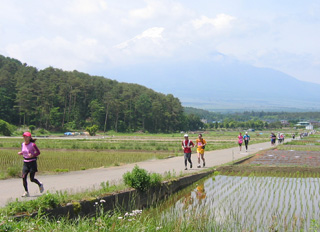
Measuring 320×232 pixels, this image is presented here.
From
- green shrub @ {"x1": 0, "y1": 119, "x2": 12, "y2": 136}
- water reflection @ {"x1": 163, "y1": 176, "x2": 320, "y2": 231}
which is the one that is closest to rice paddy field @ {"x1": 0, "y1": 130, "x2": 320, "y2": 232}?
water reflection @ {"x1": 163, "y1": 176, "x2": 320, "y2": 231}

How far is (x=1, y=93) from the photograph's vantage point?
3337 inches

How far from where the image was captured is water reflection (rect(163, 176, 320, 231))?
7.42 m

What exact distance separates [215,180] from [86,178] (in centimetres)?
436

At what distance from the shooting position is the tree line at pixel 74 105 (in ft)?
278

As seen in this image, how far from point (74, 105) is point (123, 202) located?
3370 inches

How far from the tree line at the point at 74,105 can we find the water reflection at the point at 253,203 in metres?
74.4

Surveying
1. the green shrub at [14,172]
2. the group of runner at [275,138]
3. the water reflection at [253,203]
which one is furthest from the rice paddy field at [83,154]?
the water reflection at [253,203]

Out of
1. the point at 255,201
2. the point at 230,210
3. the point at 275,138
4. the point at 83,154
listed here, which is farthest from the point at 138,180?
the point at 275,138

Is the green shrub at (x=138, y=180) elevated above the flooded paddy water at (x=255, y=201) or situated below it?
above

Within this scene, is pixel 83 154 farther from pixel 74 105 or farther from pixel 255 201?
pixel 74 105

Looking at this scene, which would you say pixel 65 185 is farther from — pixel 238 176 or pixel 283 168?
pixel 283 168

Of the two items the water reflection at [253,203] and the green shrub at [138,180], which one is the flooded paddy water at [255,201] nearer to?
the water reflection at [253,203]

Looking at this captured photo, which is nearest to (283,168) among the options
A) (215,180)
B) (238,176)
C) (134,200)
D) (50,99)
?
(238,176)

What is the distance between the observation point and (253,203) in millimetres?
9469
